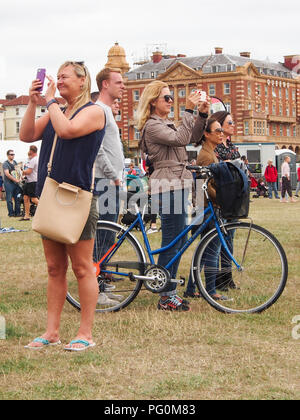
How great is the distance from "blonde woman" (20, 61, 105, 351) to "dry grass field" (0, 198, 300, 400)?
217 millimetres

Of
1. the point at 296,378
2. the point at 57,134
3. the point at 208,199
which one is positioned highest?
the point at 57,134

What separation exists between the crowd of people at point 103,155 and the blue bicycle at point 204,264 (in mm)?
80

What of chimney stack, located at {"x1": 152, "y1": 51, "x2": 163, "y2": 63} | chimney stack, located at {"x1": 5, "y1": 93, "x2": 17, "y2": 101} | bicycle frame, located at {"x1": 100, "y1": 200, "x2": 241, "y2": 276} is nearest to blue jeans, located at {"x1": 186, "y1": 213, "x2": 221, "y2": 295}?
bicycle frame, located at {"x1": 100, "y1": 200, "x2": 241, "y2": 276}

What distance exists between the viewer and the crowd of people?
536cm

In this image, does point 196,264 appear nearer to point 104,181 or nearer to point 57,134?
point 104,181

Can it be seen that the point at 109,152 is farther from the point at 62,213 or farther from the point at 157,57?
the point at 157,57

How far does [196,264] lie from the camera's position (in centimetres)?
678

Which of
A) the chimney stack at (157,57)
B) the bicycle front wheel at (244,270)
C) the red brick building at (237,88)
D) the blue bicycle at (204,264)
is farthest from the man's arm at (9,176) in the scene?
the chimney stack at (157,57)

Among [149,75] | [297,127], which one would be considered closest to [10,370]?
[149,75]

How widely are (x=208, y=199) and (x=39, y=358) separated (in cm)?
230

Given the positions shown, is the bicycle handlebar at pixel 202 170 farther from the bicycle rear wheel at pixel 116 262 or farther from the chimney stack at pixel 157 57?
the chimney stack at pixel 157 57

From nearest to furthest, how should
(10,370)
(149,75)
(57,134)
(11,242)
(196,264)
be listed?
(10,370), (57,134), (196,264), (11,242), (149,75)

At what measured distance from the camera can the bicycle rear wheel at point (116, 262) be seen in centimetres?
689

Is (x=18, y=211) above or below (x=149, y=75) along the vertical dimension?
below
